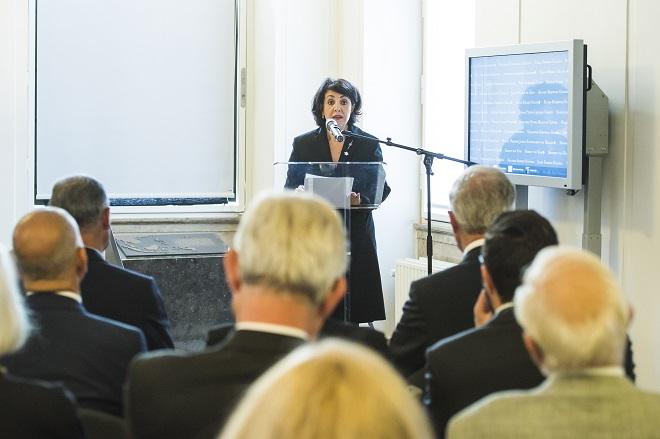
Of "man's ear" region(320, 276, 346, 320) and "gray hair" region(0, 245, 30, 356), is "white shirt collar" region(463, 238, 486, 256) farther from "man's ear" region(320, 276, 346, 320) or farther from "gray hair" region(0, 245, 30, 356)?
"gray hair" region(0, 245, 30, 356)

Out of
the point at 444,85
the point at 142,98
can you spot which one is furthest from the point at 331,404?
the point at 142,98

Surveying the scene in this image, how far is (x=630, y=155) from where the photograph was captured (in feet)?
16.5

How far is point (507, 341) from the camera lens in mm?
2559

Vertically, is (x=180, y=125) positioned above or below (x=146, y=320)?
above

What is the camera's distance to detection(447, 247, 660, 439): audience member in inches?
72.1

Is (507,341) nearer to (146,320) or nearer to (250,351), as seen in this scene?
(250,351)

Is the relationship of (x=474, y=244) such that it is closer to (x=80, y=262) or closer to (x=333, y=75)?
(x=80, y=262)

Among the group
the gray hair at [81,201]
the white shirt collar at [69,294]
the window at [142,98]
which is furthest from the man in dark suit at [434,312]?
the window at [142,98]

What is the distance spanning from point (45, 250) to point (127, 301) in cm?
71

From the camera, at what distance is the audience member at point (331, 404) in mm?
1036

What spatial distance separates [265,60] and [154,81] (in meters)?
0.83

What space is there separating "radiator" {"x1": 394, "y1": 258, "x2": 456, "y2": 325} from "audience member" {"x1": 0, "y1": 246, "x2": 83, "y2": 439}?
4997mm

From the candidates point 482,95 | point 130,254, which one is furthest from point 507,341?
point 482,95

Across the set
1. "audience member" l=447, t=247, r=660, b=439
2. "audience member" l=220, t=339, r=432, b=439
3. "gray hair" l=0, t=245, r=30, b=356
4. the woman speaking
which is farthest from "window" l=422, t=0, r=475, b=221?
"audience member" l=220, t=339, r=432, b=439
